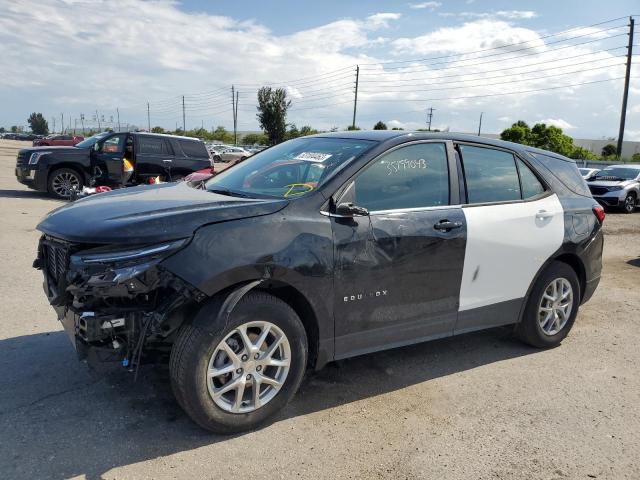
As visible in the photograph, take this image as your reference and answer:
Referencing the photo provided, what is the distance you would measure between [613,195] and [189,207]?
17.4 metres

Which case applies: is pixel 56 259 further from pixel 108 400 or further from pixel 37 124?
pixel 37 124

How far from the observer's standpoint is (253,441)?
3.17 meters

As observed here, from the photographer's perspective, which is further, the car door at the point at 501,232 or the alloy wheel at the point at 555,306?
the alloy wheel at the point at 555,306

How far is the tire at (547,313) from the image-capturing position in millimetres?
4656

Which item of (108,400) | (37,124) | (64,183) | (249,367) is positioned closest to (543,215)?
(249,367)

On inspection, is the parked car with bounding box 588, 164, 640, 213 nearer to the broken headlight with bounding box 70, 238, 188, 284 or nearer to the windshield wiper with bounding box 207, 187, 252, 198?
the windshield wiper with bounding box 207, 187, 252, 198

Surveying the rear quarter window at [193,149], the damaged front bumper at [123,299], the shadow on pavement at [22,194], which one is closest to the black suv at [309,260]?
the damaged front bumper at [123,299]

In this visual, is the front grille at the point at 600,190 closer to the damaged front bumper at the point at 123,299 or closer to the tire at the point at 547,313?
the tire at the point at 547,313

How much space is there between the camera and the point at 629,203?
17.6 meters

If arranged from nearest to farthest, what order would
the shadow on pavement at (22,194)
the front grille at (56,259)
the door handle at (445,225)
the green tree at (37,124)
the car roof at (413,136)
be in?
1. the front grille at (56,259)
2. the door handle at (445,225)
3. the car roof at (413,136)
4. the shadow on pavement at (22,194)
5. the green tree at (37,124)

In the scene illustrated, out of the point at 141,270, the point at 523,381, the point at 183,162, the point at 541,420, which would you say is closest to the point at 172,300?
the point at 141,270

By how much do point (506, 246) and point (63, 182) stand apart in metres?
12.5

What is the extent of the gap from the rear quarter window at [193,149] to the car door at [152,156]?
1.28 feet

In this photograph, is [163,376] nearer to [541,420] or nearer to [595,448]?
[541,420]
